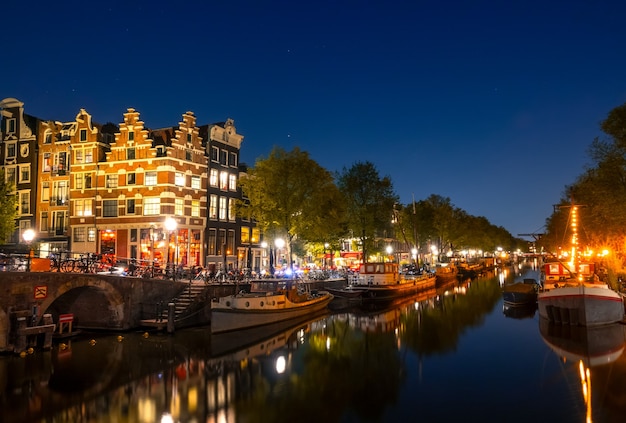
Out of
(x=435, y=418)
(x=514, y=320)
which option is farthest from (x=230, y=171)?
(x=435, y=418)

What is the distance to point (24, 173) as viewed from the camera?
55562 millimetres

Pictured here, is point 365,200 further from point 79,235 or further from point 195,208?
point 79,235

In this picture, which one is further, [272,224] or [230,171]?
[230,171]

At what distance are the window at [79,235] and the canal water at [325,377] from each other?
79.4 ft

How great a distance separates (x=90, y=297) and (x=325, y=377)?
18.9m

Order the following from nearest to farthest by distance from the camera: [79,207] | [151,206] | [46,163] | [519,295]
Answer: [519,295] → [151,206] → [79,207] → [46,163]

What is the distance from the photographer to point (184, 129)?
51.8 m

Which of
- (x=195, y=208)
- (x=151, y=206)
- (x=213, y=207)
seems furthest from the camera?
(x=213, y=207)

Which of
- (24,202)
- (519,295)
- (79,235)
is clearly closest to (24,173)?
(24,202)

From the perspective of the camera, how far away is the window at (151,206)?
49.9 meters

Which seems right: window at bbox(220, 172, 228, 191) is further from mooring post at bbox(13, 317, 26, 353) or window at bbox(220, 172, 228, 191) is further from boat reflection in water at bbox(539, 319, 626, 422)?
boat reflection in water at bbox(539, 319, 626, 422)

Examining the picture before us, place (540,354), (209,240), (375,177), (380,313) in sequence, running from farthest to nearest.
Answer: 1. (375,177)
2. (209,240)
3. (380,313)
4. (540,354)

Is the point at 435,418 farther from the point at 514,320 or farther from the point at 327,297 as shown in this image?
the point at 327,297

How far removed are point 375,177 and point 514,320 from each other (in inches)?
1218
